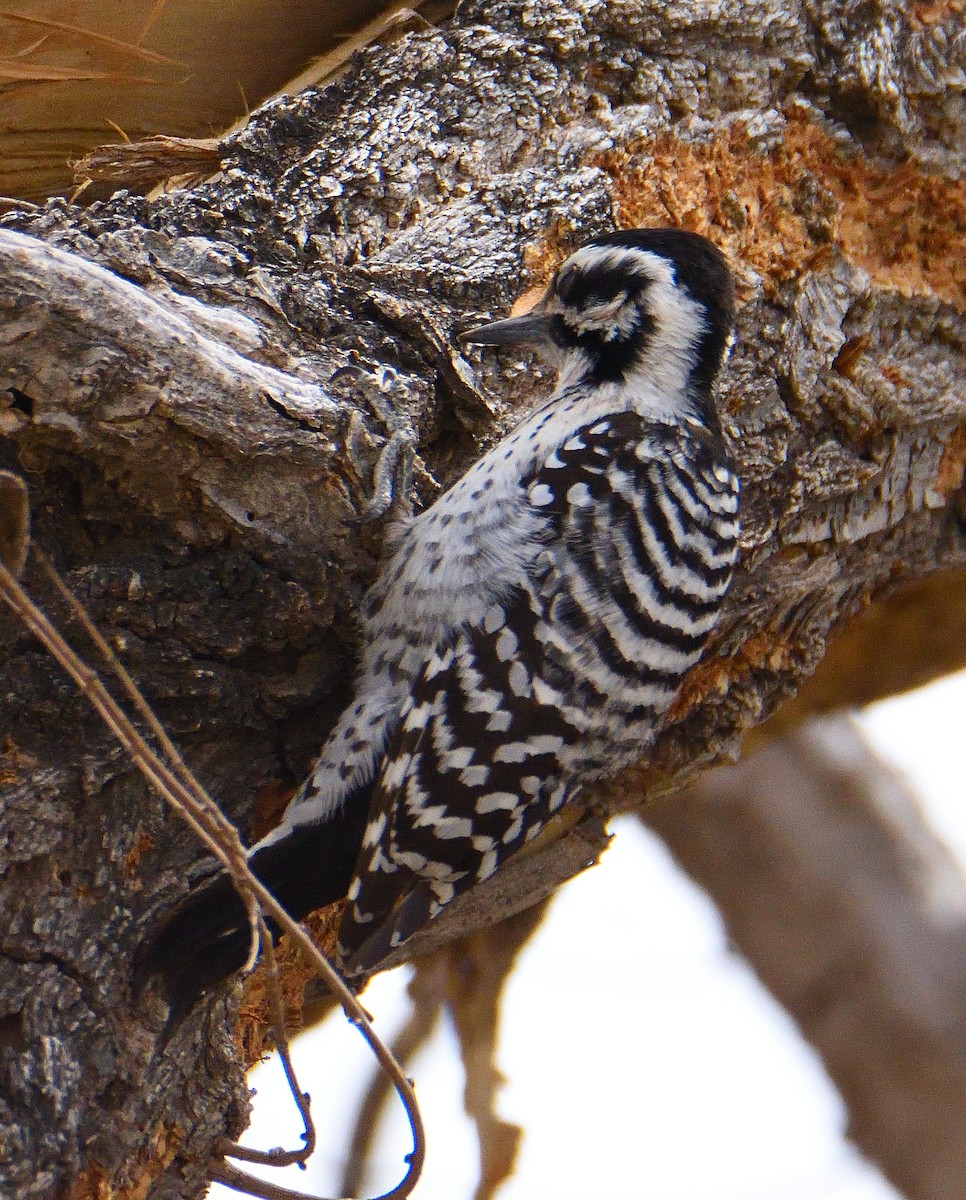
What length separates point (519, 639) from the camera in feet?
5.51

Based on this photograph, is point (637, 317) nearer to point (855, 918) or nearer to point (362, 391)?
point (362, 391)

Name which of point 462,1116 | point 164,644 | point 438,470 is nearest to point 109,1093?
point 164,644

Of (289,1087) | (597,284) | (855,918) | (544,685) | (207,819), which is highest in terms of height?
(597,284)

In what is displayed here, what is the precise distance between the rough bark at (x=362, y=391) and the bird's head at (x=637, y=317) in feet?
0.28

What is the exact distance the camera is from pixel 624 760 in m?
1.86

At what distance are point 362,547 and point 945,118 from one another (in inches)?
56.6

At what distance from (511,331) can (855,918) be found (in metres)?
1.80

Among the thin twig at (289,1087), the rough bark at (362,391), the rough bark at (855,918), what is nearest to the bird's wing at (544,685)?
the rough bark at (362,391)

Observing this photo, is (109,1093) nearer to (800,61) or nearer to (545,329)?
(545,329)

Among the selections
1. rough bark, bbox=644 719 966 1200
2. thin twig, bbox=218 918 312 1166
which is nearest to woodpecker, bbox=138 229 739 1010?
thin twig, bbox=218 918 312 1166

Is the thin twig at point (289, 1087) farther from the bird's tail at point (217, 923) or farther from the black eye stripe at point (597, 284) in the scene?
the black eye stripe at point (597, 284)

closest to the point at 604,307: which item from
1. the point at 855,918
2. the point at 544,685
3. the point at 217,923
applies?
the point at 544,685

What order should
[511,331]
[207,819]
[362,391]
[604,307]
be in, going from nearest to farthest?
[207,819], [362,391], [511,331], [604,307]

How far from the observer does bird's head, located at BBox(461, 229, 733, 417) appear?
185 centimetres
